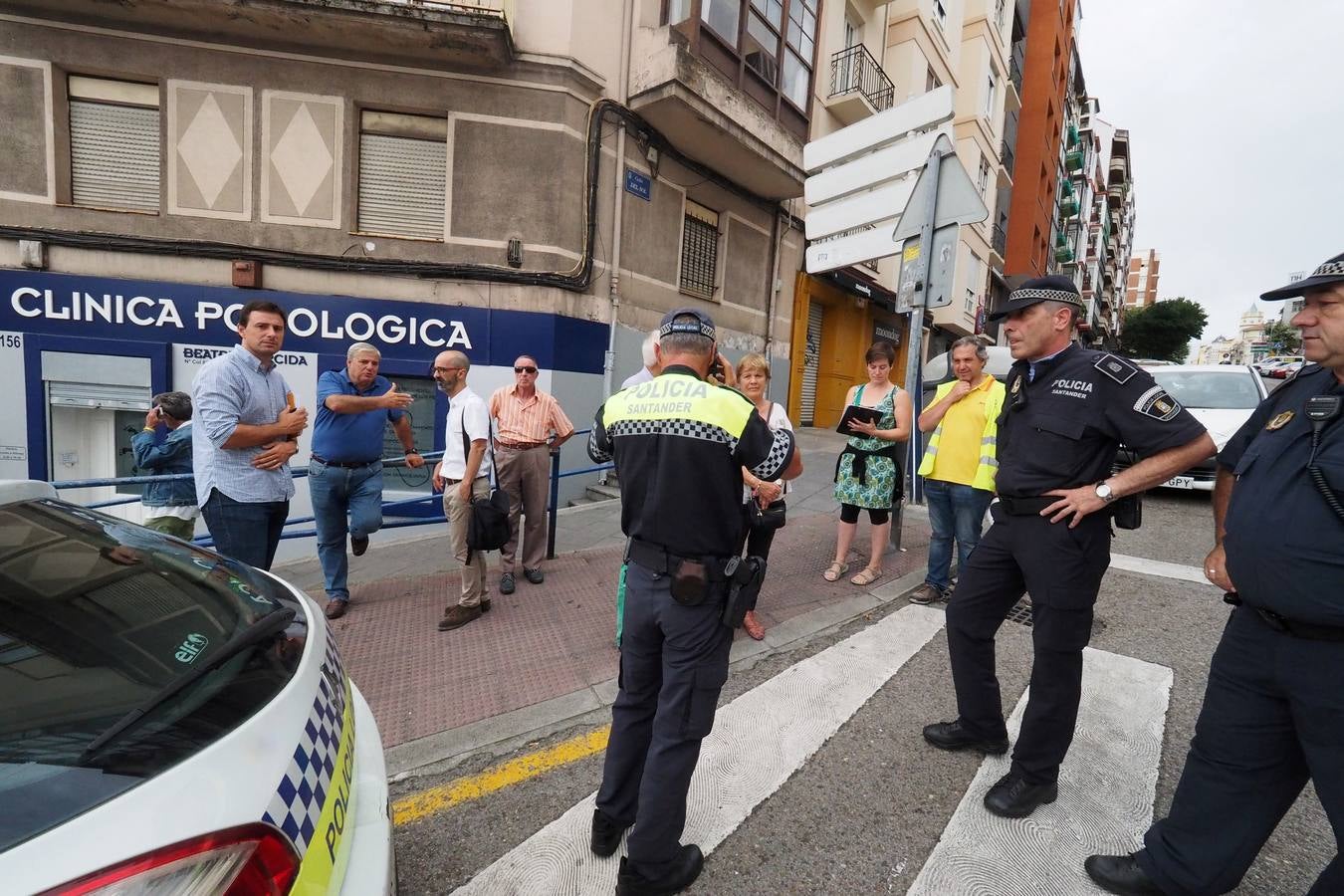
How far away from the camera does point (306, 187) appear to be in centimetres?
782

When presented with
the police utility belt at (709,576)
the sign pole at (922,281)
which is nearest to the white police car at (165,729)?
the police utility belt at (709,576)

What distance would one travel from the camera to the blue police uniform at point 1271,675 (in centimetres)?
154

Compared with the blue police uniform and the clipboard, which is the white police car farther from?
the clipboard

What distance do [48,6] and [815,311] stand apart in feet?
42.2

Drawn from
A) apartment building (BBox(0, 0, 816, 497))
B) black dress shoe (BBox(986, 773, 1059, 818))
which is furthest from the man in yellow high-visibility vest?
apartment building (BBox(0, 0, 816, 497))

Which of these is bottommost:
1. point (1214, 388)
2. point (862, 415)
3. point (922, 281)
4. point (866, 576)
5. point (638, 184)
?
point (866, 576)

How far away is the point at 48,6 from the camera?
23.7ft

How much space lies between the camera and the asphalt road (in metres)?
2.00

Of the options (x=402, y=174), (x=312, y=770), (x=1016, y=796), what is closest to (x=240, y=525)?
(x=312, y=770)

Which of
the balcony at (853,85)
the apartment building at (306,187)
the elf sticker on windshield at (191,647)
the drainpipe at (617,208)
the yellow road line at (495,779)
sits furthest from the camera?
the balcony at (853,85)

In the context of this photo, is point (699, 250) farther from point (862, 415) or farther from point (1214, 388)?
point (1214, 388)

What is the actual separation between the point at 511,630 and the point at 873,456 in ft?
9.25

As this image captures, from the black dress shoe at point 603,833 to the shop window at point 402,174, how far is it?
781 cm

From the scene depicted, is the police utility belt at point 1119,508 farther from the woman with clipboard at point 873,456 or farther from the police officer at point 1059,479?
the woman with clipboard at point 873,456
